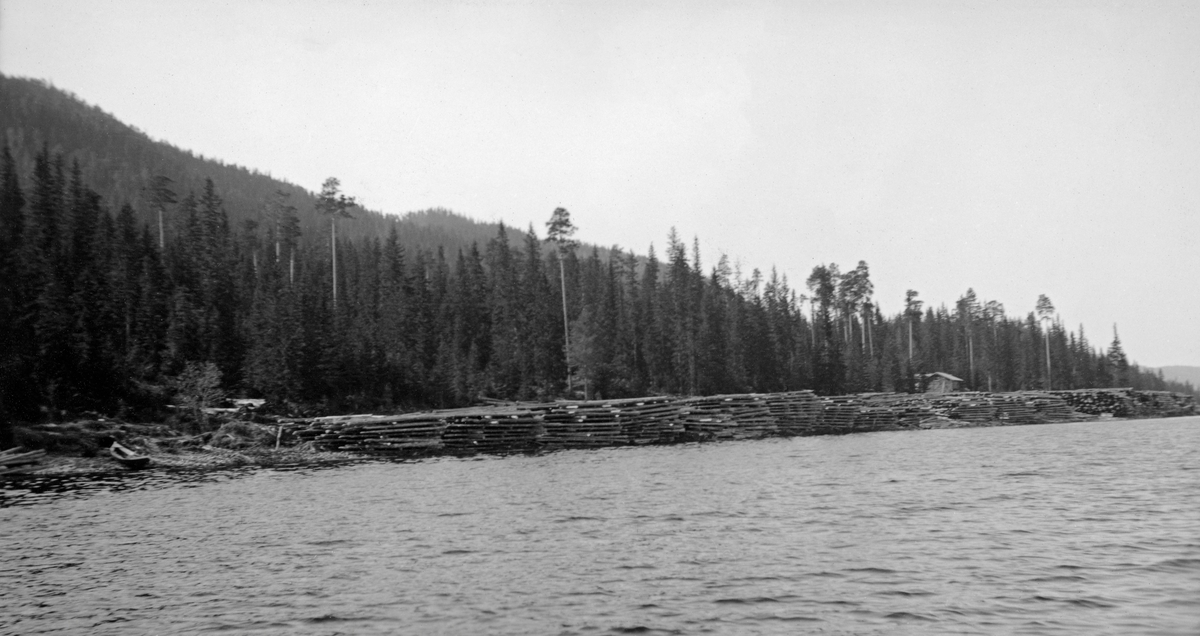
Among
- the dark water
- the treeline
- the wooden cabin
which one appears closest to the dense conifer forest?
the treeline

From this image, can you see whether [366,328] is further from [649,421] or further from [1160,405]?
[1160,405]

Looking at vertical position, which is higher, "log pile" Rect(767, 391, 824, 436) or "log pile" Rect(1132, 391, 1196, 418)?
"log pile" Rect(767, 391, 824, 436)

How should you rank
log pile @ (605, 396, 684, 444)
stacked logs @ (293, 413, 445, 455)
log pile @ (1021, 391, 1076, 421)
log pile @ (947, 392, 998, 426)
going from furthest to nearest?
log pile @ (1021, 391, 1076, 421)
log pile @ (947, 392, 998, 426)
log pile @ (605, 396, 684, 444)
stacked logs @ (293, 413, 445, 455)

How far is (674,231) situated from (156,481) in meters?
91.0

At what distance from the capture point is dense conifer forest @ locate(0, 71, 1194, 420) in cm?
5522

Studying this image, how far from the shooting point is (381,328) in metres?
83.8

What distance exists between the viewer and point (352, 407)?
6788 centimetres

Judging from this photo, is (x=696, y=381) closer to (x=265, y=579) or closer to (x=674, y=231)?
(x=674, y=231)

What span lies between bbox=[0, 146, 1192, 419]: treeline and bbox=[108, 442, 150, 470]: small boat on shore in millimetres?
7556

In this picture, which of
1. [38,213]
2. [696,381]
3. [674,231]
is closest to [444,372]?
[696,381]

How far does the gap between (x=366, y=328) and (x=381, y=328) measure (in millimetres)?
5877

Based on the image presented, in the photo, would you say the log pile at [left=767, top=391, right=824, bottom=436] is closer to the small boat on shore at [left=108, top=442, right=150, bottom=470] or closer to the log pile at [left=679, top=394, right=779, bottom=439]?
the log pile at [left=679, top=394, right=779, bottom=439]

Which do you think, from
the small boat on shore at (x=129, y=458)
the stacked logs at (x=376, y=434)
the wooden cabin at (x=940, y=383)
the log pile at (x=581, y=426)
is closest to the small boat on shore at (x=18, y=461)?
the small boat on shore at (x=129, y=458)

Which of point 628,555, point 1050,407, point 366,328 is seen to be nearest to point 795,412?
point 1050,407
